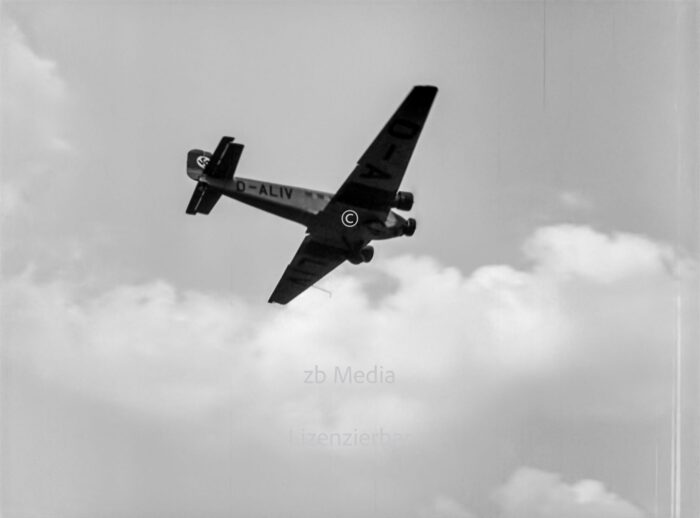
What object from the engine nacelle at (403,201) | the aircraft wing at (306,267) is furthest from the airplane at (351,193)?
the aircraft wing at (306,267)

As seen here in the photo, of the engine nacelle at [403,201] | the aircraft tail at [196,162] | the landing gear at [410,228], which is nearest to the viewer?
the engine nacelle at [403,201]

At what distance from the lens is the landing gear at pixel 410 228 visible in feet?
143

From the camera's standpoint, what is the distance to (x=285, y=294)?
156 feet

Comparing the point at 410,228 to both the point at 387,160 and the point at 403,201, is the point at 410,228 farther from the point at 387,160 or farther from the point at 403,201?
the point at 387,160

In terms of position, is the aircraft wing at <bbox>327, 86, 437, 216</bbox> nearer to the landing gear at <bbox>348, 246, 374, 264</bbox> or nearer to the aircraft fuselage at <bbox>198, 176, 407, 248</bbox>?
the aircraft fuselage at <bbox>198, 176, 407, 248</bbox>

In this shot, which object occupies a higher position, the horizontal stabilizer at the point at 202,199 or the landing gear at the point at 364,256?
the landing gear at the point at 364,256

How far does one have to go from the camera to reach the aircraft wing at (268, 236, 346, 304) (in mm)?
45219

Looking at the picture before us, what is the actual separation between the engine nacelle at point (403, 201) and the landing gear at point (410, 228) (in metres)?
0.91

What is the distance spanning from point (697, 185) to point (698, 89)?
11.6 feet

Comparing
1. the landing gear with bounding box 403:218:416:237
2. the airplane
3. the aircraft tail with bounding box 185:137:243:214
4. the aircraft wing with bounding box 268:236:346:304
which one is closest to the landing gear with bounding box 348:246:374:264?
the airplane

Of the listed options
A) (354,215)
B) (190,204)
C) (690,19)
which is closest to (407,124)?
(354,215)

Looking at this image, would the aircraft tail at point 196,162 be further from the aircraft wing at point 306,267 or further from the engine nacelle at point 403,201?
the engine nacelle at point 403,201

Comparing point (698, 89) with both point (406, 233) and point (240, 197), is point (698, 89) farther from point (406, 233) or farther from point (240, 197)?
point (240, 197)

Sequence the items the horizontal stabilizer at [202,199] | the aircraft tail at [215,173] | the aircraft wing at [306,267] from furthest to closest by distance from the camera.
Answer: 1. the aircraft wing at [306,267]
2. the horizontal stabilizer at [202,199]
3. the aircraft tail at [215,173]
